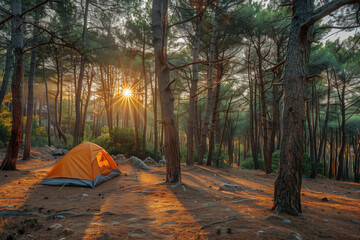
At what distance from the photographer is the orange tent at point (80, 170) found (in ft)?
18.5

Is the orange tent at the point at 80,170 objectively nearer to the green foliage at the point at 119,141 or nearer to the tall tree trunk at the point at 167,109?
the tall tree trunk at the point at 167,109

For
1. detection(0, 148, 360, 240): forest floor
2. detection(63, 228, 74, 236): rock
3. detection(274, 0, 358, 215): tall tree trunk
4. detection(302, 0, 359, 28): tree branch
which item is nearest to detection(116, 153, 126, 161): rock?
detection(0, 148, 360, 240): forest floor

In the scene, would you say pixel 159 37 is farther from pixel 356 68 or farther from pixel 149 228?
pixel 356 68

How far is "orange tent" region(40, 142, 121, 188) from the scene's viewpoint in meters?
5.64

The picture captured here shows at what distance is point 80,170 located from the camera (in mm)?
5820

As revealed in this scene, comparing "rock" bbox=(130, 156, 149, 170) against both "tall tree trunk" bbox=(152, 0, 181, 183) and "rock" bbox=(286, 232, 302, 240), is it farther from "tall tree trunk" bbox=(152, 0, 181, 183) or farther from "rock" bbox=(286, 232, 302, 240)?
"rock" bbox=(286, 232, 302, 240)

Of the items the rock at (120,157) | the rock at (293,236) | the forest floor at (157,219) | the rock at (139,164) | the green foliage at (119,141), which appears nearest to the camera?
the rock at (293,236)

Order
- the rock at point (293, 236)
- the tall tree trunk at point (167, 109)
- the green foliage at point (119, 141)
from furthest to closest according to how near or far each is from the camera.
Result: the green foliage at point (119, 141) < the tall tree trunk at point (167, 109) < the rock at point (293, 236)

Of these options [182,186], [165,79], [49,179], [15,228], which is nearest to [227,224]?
[182,186]

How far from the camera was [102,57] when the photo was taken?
15617 mm

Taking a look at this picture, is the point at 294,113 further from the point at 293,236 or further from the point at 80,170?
the point at 80,170

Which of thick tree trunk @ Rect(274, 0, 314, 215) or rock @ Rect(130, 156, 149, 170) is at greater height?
thick tree trunk @ Rect(274, 0, 314, 215)

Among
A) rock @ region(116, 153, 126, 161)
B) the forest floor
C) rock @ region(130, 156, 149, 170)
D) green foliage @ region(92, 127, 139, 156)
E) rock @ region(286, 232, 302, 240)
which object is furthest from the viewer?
green foliage @ region(92, 127, 139, 156)

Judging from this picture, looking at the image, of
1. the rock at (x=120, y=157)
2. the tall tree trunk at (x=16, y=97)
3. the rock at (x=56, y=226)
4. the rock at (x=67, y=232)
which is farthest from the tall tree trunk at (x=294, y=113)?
the rock at (x=120, y=157)
